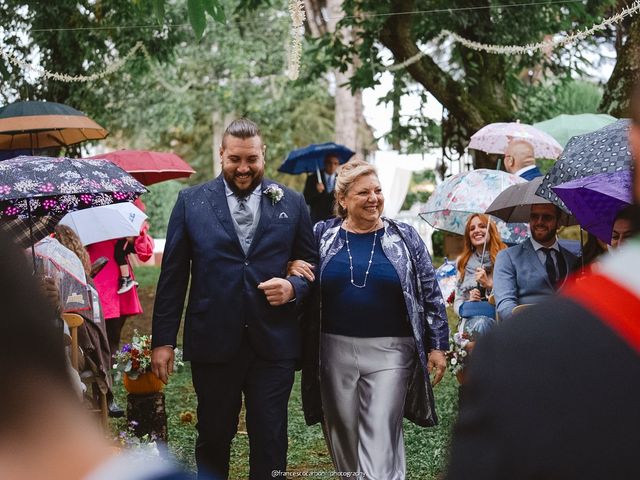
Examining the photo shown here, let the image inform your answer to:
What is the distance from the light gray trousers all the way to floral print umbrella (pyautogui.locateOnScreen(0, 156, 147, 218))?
168 cm

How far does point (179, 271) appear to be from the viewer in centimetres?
589

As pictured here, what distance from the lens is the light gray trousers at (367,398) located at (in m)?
6.00

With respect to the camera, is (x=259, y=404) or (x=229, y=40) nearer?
(x=259, y=404)

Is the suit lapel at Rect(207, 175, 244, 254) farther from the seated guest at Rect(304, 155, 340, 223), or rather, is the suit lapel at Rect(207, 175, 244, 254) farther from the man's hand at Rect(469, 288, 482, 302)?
the seated guest at Rect(304, 155, 340, 223)

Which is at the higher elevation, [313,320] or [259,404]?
[313,320]

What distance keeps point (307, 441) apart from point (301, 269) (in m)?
3.11

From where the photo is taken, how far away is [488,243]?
8000 millimetres

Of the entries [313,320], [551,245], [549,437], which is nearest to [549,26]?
[551,245]

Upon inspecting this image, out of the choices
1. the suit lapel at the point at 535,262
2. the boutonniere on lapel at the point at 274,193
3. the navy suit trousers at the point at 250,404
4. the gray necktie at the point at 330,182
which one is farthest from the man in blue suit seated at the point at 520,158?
the gray necktie at the point at 330,182

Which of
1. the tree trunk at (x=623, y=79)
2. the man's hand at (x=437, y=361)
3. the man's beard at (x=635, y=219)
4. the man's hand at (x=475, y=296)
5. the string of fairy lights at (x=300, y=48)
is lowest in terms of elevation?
the man's hand at (x=437, y=361)

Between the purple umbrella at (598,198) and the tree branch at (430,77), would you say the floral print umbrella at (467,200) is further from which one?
the tree branch at (430,77)

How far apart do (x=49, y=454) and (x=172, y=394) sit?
31.6 ft

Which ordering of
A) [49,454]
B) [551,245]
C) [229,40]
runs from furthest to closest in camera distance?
[229,40] < [551,245] < [49,454]

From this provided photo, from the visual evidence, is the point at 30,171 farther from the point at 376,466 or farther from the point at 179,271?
the point at 376,466
